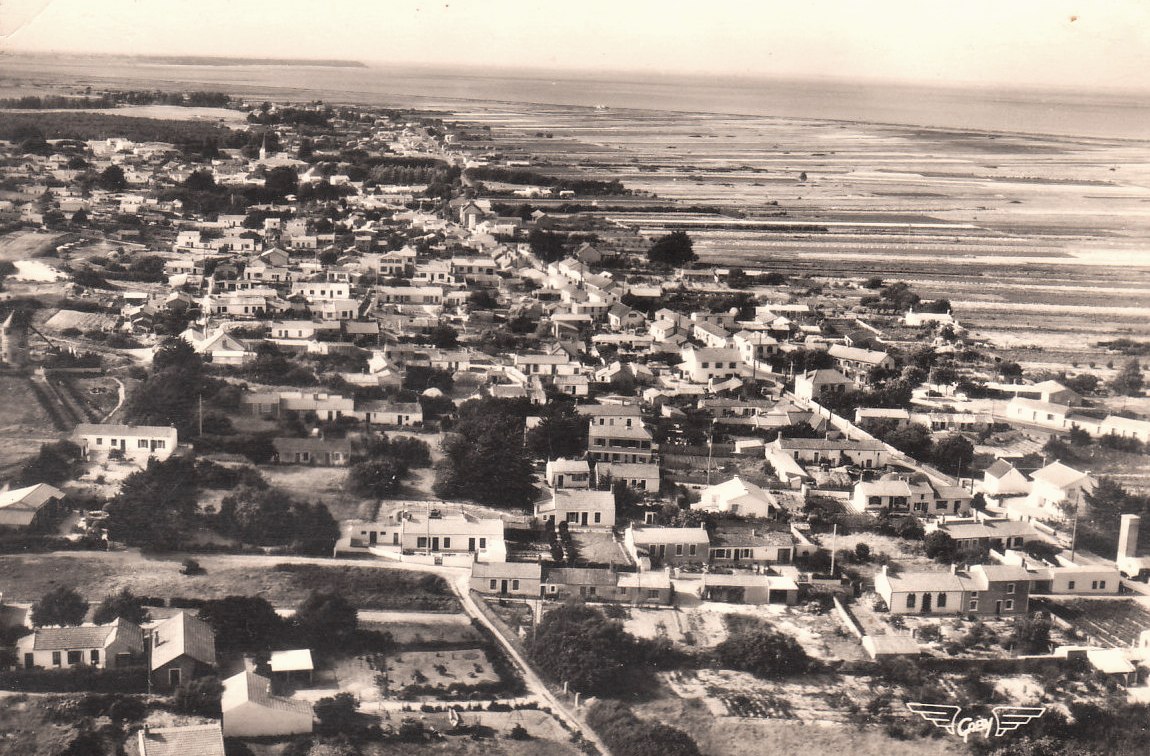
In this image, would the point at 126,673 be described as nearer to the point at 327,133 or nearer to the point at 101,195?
the point at 101,195

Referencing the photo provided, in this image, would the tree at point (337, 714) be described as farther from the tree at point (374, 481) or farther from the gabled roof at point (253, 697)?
the tree at point (374, 481)

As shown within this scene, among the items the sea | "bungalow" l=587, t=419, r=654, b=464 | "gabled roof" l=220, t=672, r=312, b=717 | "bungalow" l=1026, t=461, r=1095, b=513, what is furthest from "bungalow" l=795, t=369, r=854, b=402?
the sea

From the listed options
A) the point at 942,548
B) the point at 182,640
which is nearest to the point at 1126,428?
the point at 942,548

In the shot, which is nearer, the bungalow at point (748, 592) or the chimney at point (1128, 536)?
the bungalow at point (748, 592)

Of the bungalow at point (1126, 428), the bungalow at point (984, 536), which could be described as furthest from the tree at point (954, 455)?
the bungalow at point (1126, 428)

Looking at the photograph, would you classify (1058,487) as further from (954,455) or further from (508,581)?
(508,581)
